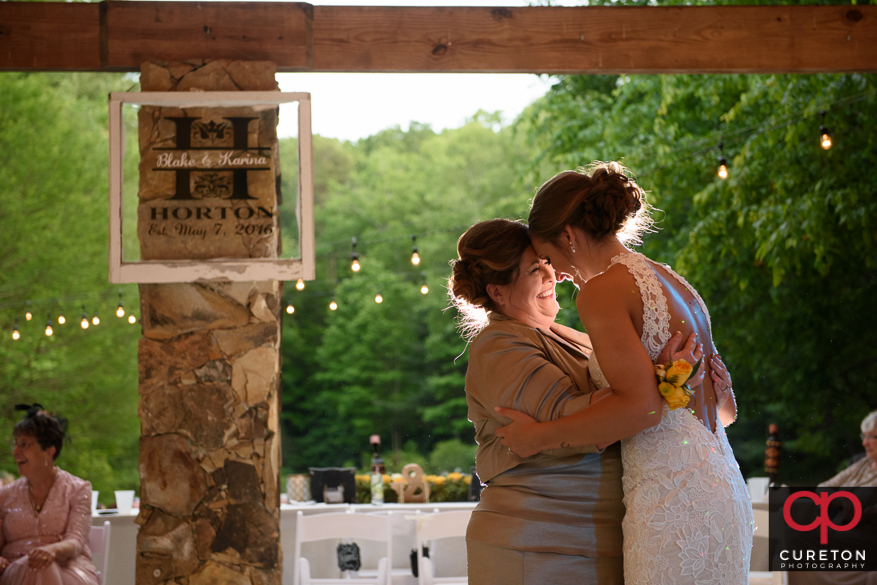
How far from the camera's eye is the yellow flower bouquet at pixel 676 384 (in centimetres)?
171

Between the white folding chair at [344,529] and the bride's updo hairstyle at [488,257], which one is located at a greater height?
the bride's updo hairstyle at [488,257]

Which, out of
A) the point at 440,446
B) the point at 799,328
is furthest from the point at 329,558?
the point at 440,446

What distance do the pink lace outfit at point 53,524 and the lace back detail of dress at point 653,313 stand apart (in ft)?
10.1

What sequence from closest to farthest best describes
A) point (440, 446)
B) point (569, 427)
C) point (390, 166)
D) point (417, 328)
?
point (569, 427) → point (440, 446) → point (417, 328) → point (390, 166)

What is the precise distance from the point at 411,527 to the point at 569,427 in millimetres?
3518

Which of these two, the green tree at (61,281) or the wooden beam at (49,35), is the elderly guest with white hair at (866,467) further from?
the green tree at (61,281)

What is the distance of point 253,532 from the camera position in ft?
9.79

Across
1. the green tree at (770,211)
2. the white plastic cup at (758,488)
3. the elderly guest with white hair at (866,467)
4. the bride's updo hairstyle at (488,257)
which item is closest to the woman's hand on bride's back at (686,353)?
the bride's updo hairstyle at (488,257)

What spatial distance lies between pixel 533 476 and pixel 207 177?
1.88 m

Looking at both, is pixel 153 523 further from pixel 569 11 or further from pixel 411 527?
pixel 569 11

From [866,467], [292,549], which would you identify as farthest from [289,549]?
[866,467]

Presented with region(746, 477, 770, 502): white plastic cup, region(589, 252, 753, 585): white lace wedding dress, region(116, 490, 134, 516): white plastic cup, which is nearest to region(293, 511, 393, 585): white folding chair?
region(116, 490, 134, 516): white plastic cup

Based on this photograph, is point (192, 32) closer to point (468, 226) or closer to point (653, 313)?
point (653, 313)

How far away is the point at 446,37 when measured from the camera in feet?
10.8
